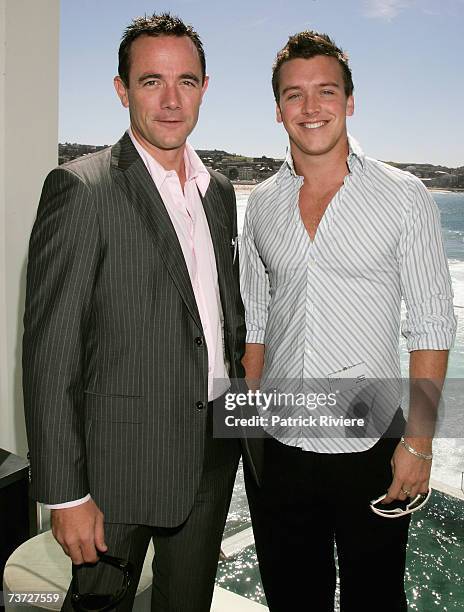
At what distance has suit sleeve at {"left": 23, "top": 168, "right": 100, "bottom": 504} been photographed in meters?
1.32

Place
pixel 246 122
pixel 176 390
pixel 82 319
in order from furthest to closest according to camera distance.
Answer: pixel 246 122
pixel 176 390
pixel 82 319

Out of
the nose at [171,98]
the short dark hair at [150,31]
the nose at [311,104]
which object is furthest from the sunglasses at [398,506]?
the short dark hair at [150,31]

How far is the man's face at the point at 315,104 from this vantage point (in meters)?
1.58

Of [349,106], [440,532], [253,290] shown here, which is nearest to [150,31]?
[349,106]

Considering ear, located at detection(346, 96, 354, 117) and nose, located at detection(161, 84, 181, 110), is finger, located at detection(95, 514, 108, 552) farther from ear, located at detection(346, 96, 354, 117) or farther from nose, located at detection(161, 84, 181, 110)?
ear, located at detection(346, 96, 354, 117)

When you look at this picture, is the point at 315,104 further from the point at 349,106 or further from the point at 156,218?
the point at 156,218

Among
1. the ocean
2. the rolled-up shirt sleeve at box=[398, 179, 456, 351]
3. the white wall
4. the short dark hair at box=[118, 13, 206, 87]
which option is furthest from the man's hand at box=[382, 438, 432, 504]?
the white wall

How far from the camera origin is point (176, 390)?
1453 millimetres

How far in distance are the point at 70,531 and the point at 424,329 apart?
0.88m

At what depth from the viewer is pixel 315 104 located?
1.58 m

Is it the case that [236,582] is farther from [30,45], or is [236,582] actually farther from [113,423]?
[30,45]

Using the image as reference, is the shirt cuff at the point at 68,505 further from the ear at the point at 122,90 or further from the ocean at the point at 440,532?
the ocean at the point at 440,532

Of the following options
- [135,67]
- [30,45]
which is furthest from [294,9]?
[135,67]

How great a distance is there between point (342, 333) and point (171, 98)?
67 cm
